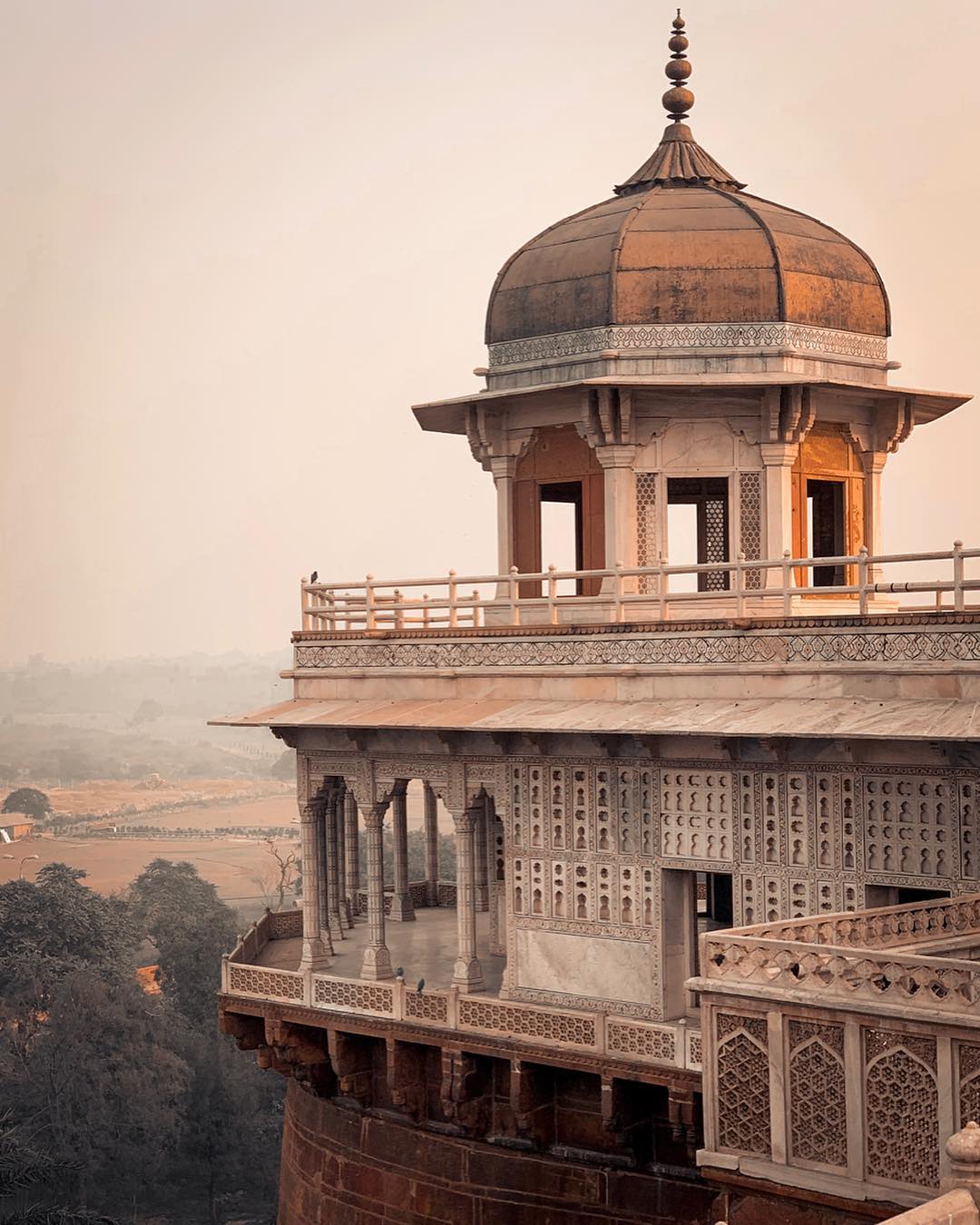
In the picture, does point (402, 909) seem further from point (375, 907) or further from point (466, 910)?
point (466, 910)

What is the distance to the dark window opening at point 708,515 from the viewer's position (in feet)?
66.4

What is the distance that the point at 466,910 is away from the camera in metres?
18.6

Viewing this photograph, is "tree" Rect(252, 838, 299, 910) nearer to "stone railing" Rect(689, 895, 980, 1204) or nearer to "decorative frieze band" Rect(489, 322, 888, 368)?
"decorative frieze band" Rect(489, 322, 888, 368)

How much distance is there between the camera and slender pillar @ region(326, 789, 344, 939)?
21.6 m

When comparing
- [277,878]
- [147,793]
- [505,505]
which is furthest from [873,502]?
[147,793]

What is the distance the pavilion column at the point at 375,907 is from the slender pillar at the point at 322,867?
0.80 meters

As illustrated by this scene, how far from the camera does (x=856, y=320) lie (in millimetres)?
20344

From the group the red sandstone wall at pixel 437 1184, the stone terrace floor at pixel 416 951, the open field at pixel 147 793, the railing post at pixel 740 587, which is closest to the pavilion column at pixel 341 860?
the stone terrace floor at pixel 416 951

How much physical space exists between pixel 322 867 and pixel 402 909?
2.88m

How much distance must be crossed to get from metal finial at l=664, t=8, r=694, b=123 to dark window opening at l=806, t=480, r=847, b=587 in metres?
4.66

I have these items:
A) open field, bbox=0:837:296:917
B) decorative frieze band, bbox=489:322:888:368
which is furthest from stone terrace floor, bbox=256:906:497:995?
open field, bbox=0:837:296:917

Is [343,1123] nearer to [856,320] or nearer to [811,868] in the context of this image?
[811,868]

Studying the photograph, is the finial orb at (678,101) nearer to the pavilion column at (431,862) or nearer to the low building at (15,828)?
the pavilion column at (431,862)

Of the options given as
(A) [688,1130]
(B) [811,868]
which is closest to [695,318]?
(B) [811,868]
